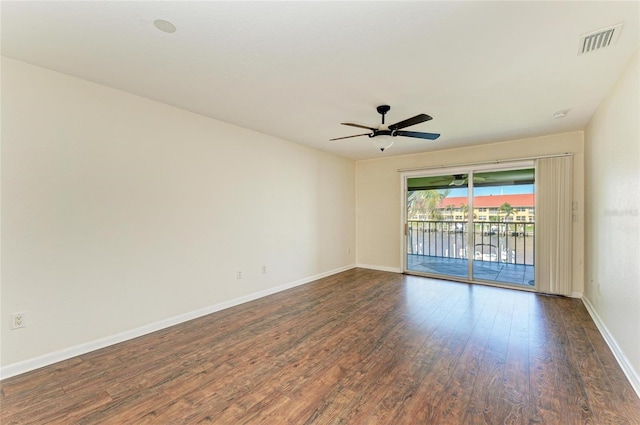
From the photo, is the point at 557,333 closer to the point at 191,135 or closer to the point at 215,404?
the point at 215,404

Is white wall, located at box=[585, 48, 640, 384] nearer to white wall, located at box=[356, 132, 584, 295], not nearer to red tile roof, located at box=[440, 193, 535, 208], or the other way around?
white wall, located at box=[356, 132, 584, 295]

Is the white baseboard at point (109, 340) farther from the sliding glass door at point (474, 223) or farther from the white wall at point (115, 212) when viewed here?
the sliding glass door at point (474, 223)

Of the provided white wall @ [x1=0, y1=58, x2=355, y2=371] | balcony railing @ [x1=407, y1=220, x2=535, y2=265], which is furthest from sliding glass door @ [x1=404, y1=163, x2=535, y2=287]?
white wall @ [x1=0, y1=58, x2=355, y2=371]

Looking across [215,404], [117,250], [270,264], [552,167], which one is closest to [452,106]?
[552,167]

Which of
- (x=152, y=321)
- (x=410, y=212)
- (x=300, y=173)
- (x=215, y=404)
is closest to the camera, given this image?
(x=215, y=404)

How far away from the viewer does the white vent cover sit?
1867 mm

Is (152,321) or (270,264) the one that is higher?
(270,264)

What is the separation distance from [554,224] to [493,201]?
3.31 feet

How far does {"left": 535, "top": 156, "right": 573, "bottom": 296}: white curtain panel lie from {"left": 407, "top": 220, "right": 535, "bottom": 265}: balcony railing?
443 millimetres

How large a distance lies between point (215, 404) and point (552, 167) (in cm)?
551

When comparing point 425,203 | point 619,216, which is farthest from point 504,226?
point 619,216

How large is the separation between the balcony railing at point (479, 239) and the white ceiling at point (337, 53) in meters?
2.53

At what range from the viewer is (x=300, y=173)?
5.11m

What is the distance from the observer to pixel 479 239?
5578 mm
